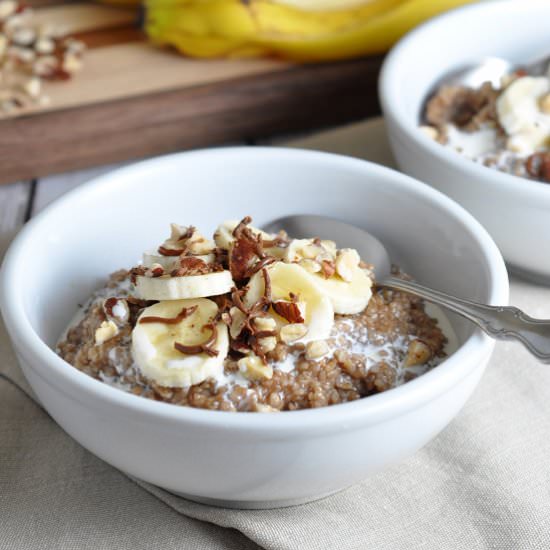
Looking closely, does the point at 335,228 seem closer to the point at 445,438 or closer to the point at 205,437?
the point at 445,438

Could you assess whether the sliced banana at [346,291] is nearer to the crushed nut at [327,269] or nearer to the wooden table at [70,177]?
the crushed nut at [327,269]

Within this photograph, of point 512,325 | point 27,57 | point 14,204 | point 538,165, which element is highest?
point 512,325

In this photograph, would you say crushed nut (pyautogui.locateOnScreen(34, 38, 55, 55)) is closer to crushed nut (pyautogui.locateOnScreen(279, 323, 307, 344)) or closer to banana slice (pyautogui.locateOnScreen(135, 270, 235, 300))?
banana slice (pyautogui.locateOnScreen(135, 270, 235, 300))

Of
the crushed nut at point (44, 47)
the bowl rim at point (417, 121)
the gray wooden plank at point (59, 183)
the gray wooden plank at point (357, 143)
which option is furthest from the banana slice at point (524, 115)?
the crushed nut at point (44, 47)

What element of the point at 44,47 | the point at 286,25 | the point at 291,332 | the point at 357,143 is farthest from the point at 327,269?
the point at 44,47

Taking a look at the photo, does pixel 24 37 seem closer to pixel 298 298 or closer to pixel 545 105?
pixel 545 105

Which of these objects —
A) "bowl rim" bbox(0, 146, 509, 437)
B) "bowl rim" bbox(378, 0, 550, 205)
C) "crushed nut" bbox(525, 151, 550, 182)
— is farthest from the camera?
"crushed nut" bbox(525, 151, 550, 182)

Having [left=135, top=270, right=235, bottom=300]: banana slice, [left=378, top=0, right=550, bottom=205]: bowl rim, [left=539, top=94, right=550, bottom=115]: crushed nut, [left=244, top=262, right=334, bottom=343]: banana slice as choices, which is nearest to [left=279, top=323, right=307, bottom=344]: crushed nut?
[left=244, top=262, right=334, bottom=343]: banana slice
